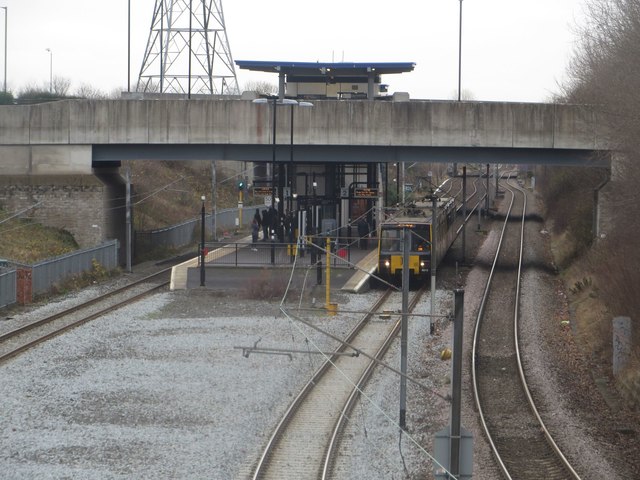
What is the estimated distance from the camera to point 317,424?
15555 mm

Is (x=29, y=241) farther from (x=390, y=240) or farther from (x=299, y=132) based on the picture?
(x=390, y=240)

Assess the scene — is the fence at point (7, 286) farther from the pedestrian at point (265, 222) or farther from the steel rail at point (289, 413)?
the pedestrian at point (265, 222)

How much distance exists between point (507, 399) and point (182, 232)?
33.0 meters

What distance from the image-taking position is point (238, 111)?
3550 centimetres

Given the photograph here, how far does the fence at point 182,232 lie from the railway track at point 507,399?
56.5 ft

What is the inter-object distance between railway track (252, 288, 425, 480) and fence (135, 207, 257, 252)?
2237cm

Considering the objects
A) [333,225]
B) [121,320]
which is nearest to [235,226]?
[333,225]

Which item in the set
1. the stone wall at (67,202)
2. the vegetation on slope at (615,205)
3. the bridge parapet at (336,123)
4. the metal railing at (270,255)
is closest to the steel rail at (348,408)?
the vegetation on slope at (615,205)

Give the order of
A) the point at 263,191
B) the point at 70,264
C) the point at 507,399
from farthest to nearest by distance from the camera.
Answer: the point at 263,191
the point at 70,264
the point at 507,399

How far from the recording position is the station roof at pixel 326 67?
44.2m

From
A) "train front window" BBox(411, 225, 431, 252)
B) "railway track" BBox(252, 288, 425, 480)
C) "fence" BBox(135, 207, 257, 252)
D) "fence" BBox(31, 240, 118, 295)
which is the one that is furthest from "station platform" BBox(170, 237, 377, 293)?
"railway track" BBox(252, 288, 425, 480)

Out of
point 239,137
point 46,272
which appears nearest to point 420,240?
point 239,137

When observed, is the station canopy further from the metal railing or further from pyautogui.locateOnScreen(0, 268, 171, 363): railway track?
pyautogui.locateOnScreen(0, 268, 171, 363): railway track

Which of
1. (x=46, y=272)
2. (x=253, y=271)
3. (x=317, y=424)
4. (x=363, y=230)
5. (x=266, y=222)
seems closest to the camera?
(x=317, y=424)
